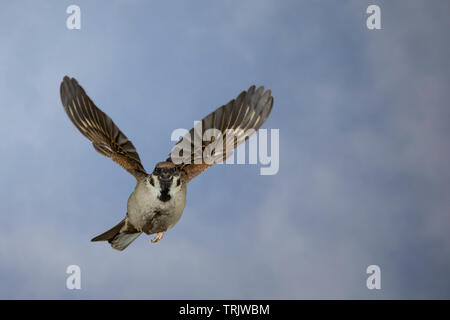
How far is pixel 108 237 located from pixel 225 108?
1.12 metres

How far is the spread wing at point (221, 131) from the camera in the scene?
2787 millimetres

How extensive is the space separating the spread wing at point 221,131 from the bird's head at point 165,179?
0.11 metres

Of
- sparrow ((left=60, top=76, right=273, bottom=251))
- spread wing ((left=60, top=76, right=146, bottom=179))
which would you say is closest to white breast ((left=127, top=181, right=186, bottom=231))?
sparrow ((left=60, top=76, right=273, bottom=251))

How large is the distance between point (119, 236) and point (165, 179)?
671 mm

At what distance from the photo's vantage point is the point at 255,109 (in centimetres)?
292

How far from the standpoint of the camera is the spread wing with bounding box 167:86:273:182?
9.14 feet

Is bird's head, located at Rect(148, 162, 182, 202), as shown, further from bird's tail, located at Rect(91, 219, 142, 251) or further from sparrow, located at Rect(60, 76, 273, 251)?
bird's tail, located at Rect(91, 219, 142, 251)

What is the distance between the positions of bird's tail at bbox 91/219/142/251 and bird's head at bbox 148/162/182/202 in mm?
505

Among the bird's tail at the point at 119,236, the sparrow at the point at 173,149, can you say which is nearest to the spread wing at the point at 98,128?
the sparrow at the point at 173,149

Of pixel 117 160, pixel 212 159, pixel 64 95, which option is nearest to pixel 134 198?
pixel 117 160

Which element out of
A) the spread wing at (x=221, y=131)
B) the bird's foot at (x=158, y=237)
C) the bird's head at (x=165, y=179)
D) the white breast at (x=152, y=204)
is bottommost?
the bird's foot at (x=158, y=237)

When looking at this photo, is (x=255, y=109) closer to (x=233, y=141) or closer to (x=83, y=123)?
(x=233, y=141)

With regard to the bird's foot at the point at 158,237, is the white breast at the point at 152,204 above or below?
above

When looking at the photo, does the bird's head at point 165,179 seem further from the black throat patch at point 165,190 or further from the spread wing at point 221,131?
the spread wing at point 221,131
